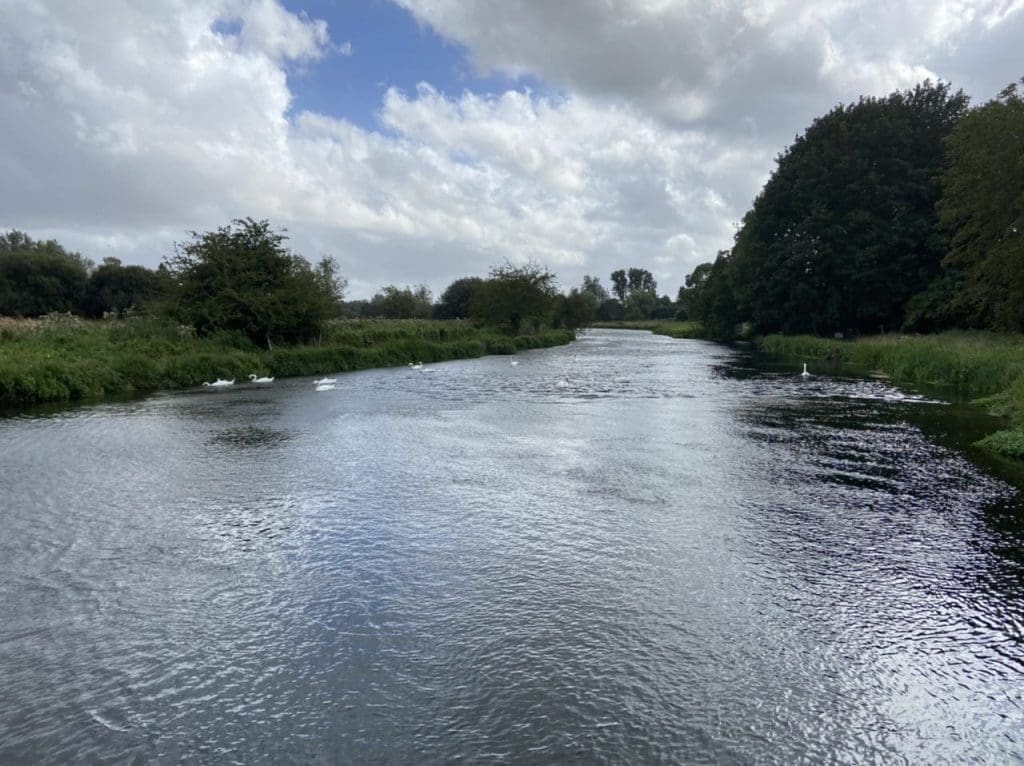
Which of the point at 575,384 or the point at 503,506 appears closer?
the point at 503,506

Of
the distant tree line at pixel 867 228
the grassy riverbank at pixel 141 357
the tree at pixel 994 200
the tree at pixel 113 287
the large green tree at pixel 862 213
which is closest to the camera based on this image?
the grassy riverbank at pixel 141 357

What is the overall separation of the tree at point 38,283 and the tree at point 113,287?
70 centimetres

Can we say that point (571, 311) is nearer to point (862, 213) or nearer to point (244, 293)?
point (862, 213)

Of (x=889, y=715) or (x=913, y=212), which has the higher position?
(x=913, y=212)

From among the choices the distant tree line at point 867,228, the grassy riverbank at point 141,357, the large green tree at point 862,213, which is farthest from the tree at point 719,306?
the grassy riverbank at point 141,357

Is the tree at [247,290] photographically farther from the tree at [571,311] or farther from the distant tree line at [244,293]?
the tree at [571,311]

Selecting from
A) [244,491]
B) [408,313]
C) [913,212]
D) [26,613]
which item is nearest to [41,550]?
[26,613]

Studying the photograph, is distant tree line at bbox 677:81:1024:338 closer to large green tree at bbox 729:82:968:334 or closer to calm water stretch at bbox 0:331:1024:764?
large green tree at bbox 729:82:968:334

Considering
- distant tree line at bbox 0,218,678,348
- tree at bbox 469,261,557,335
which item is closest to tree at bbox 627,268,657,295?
distant tree line at bbox 0,218,678,348

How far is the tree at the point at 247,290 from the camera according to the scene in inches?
1085

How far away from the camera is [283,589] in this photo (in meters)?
5.86

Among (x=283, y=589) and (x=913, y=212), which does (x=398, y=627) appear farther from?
(x=913, y=212)

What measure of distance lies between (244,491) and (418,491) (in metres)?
2.36

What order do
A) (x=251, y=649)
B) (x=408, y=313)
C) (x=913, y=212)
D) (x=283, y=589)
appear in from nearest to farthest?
(x=251, y=649), (x=283, y=589), (x=913, y=212), (x=408, y=313)
